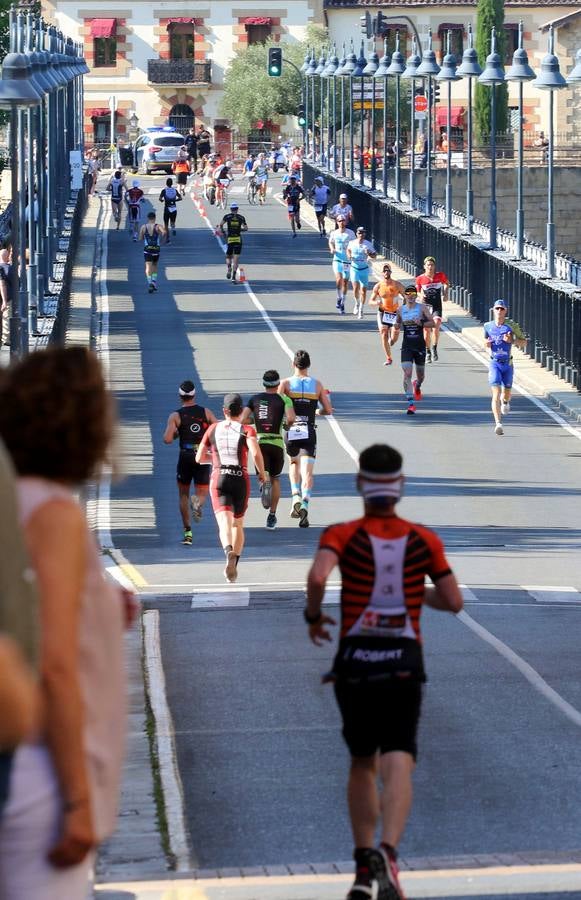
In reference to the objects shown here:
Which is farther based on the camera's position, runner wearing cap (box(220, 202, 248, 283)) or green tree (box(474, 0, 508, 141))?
green tree (box(474, 0, 508, 141))

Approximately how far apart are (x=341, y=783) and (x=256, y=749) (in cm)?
103

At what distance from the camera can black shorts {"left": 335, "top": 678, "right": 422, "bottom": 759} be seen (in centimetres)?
762

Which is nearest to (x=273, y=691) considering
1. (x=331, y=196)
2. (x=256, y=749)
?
(x=256, y=749)

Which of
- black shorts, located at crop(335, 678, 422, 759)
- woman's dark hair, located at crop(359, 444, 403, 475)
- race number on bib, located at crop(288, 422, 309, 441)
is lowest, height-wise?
race number on bib, located at crop(288, 422, 309, 441)

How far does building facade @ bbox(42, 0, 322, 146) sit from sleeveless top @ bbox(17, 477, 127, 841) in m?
109

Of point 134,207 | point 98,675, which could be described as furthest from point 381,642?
point 134,207

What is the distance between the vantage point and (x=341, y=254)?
150 ft

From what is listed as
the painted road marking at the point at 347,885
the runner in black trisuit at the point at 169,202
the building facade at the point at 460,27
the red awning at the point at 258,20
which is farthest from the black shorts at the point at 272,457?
the red awning at the point at 258,20

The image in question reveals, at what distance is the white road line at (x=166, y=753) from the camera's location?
932 centimetres

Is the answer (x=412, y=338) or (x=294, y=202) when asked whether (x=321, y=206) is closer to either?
(x=294, y=202)

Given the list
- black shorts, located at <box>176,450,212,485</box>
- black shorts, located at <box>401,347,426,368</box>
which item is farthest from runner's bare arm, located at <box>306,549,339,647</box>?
black shorts, located at <box>401,347,426,368</box>

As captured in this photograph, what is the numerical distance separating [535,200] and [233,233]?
44.8 meters

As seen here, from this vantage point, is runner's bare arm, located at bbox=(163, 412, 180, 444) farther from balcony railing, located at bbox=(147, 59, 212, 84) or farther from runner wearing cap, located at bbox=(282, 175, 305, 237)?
balcony railing, located at bbox=(147, 59, 212, 84)

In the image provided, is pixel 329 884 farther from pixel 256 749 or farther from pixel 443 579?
pixel 256 749
